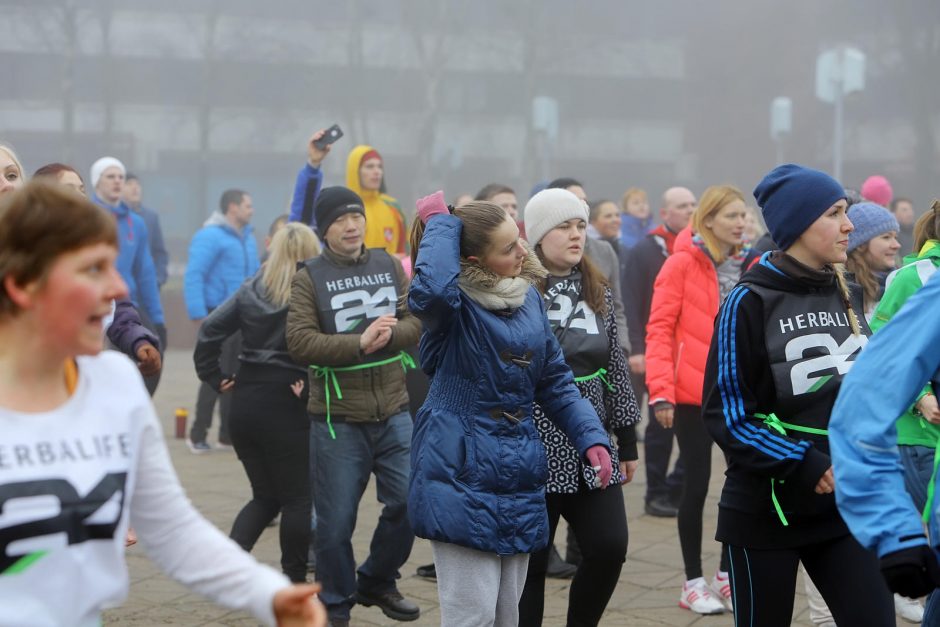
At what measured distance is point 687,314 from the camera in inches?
243

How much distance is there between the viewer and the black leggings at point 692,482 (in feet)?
19.2

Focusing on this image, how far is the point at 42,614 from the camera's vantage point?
2.18 metres

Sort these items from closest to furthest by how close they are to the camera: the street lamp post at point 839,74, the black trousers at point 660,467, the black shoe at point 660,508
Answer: the black shoe at point 660,508
the black trousers at point 660,467
the street lamp post at point 839,74

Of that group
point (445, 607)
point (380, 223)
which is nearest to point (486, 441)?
point (445, 607)

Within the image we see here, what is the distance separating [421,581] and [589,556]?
6.41 feet

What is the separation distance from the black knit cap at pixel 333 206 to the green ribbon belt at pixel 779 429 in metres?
2.45

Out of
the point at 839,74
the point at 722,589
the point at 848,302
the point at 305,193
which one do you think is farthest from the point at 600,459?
the point at 839,74

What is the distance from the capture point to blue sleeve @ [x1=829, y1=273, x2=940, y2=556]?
264cm

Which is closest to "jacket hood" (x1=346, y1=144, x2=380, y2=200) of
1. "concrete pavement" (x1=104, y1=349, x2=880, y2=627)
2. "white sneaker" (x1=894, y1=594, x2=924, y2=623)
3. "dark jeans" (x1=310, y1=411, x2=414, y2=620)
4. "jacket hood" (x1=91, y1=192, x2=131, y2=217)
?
"jacket hood" (x1=91, y1=192, x2=131, y2=217)

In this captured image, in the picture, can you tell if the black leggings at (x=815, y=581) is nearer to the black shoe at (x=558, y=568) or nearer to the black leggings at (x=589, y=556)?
the black leggings at (x=589, y=556)

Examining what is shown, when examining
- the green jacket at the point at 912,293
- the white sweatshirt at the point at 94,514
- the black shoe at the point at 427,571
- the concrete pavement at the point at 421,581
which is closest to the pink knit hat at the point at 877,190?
the concrete pavement at the point at 421,581

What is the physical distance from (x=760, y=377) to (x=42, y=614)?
218 centimetres

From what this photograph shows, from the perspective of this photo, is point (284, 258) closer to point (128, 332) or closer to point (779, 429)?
point (128, 332)

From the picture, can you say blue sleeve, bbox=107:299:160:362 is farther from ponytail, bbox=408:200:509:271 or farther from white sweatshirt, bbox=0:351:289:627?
white sweatshirt, bbox=0:351:289:627
